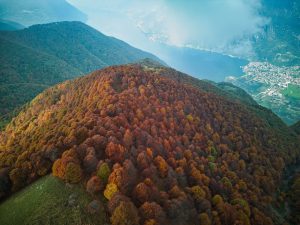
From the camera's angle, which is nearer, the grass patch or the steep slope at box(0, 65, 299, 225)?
the grass patch

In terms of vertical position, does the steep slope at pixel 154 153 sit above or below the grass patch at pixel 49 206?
above

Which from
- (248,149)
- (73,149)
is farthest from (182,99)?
(73,149)

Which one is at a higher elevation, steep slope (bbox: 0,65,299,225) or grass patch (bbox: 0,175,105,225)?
steep slope (bbox: 0,65,299,225)

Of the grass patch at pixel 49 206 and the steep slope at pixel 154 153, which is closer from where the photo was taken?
the grass patch at pixel 49 206

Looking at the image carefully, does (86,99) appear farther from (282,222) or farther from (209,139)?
(282,222)
